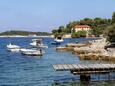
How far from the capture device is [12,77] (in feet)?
157

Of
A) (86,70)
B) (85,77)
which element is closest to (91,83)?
(85,77)

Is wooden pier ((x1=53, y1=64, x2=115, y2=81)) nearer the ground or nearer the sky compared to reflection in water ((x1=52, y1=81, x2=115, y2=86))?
nearer the sky

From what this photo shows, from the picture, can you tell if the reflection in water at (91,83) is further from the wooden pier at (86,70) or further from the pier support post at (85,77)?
the wooden pier at (86,70)

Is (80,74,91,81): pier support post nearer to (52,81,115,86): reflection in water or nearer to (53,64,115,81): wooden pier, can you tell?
(53,64,115,81): wooden pier

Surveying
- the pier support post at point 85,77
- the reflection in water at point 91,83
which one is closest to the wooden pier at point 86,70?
the pier support post at point 85,77

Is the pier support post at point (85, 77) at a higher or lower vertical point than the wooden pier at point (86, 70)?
lower

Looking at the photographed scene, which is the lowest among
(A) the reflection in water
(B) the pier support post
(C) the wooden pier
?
(A) the reflection in water

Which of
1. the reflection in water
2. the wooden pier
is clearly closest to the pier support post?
the wooden pier

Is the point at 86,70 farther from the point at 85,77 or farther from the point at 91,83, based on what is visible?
the point at 91,83

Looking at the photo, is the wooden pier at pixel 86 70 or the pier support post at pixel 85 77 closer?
the wooden pier at pixel 86 70

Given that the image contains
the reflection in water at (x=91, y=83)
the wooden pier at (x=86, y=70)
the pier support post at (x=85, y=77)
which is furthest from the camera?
the pier support post at (x=85, y=77)

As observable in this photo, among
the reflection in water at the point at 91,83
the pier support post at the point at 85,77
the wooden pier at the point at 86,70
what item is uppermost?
the wooden pier at the point at 86,70

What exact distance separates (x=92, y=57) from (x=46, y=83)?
27592 mm

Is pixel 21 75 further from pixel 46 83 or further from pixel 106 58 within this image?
pixel 106 58
